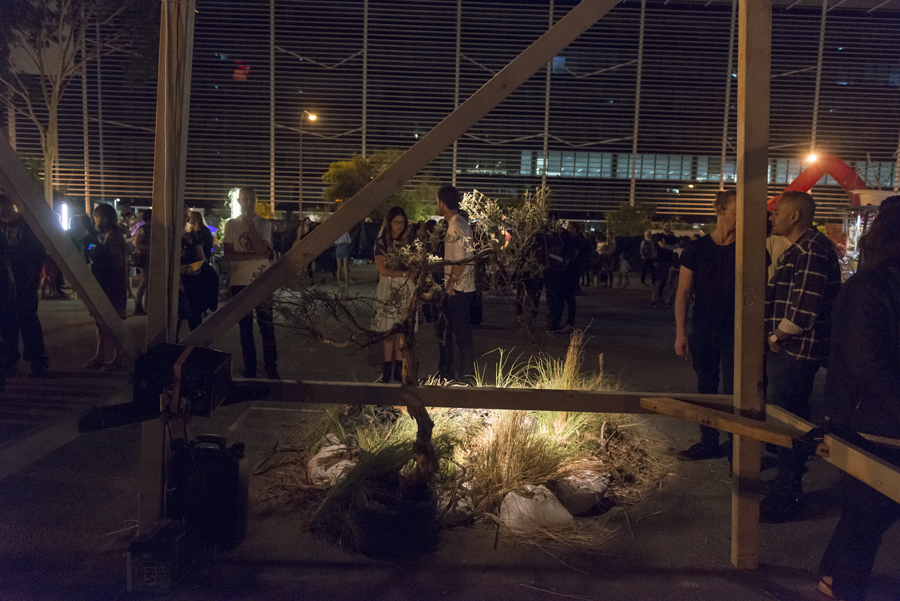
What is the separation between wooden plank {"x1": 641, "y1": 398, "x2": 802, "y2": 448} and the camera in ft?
9.17

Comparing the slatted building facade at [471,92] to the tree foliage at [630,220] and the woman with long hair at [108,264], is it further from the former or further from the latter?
the woman with long hair at [108,264]

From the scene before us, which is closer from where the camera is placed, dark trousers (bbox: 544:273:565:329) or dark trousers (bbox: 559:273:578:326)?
dark trousers (bbox: 544:273:565:329)

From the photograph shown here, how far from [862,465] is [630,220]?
30.8 m

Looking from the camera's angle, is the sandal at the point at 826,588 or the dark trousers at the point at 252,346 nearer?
the sandal at the point at 826,588

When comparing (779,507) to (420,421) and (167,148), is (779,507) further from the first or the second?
(167,148)

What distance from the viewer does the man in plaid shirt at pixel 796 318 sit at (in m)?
4.16

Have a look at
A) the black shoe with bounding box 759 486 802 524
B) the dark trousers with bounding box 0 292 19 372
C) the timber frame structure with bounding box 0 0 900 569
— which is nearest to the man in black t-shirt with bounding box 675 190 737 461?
the black shoe with bounding box 759 486 802 524

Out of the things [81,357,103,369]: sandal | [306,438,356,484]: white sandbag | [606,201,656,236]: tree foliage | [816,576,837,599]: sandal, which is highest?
[606,201,656,236]: tree foliage

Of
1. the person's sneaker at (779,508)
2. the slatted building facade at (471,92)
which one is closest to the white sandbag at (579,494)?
the person's sneaker at (779,508)

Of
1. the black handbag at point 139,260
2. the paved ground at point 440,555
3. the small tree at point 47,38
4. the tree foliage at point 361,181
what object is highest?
the small tree at point 47,38

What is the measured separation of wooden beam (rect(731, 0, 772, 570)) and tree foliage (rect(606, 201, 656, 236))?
2984 cm

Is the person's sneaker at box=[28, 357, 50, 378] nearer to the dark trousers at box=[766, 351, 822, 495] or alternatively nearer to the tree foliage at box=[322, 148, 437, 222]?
the dark trousers at box=[766, 351, 822, 495]

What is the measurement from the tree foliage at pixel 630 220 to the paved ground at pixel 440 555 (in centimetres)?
2786

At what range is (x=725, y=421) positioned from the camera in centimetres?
296
